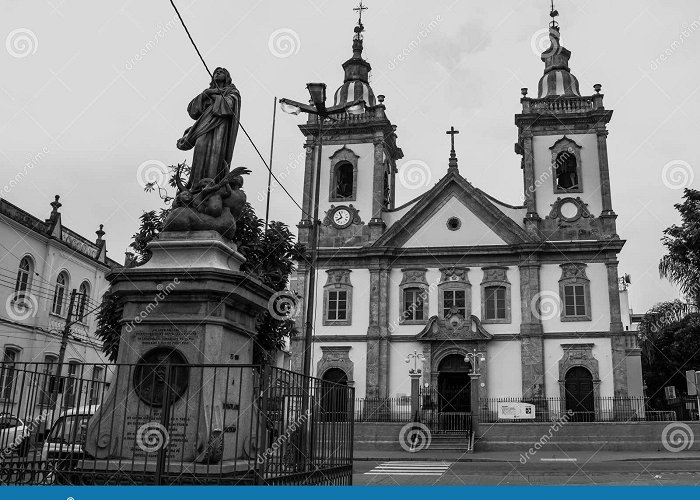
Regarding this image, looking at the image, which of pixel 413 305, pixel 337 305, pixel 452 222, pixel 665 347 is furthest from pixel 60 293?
pixel 665 347

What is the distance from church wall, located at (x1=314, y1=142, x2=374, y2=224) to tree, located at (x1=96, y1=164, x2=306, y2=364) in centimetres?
1870

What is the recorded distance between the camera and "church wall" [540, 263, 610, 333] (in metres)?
31.2

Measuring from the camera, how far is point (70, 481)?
20.6 ft

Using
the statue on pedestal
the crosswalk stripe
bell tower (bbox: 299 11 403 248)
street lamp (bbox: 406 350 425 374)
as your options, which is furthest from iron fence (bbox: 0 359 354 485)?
bell tower (bbox: 299 11 403 248)

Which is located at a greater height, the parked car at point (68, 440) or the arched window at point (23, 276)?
the arched window at point (23, 276)

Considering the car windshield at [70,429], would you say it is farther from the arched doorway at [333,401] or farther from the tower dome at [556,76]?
the tower dome at [556,76]

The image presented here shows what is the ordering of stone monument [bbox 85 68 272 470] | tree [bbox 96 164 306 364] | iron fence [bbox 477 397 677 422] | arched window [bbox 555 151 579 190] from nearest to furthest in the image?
stone monument [bbox 85 68 272 470], tree [bbox 96 164 306 364], iron fence [bbox 477 397 677 422], arched window [bbox 555 151 579 190]

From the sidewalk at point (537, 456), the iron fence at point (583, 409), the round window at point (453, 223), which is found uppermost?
the round window at point (453, 223)

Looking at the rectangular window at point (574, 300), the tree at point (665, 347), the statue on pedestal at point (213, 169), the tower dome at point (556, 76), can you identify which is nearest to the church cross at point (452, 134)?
the tower dome at point (556, 76)

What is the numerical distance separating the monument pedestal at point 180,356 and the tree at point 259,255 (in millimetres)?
7613

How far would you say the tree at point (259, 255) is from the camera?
592 inches

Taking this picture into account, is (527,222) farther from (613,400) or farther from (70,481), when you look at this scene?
(70,481)

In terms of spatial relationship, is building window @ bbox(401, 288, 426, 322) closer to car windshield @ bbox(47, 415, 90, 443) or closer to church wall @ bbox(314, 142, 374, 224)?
church wall @ bbox(314, 142, 374, 224)

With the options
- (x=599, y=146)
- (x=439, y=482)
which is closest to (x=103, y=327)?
(x=439, y=482)
